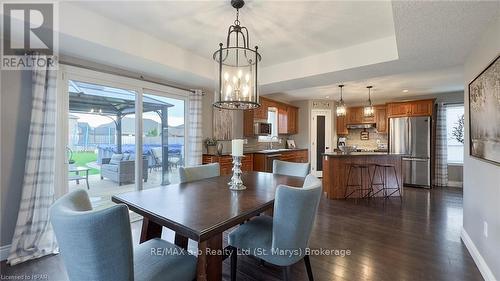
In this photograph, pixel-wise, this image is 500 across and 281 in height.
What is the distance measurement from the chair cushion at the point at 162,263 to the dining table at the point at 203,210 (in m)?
0.13

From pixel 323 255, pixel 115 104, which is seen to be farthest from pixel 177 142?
pixel 323 255

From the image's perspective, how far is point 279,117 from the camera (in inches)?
250

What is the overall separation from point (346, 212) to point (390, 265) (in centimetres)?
151

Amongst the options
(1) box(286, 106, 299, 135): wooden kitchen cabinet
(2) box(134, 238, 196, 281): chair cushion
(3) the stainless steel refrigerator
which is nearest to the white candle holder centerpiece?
(2) box(134, 238, 196, 281): chair cushion

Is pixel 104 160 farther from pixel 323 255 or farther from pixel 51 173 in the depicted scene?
pixel 323 255

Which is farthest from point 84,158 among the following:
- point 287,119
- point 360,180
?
point 287,119

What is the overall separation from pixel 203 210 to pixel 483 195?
252 cm

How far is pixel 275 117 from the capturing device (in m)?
6.34

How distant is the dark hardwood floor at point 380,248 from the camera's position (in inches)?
78.8

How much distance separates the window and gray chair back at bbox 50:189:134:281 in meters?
7.38


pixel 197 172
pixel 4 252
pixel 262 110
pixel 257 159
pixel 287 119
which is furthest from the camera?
pixel 287 119

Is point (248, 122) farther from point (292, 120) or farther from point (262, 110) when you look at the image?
point (292, 120)

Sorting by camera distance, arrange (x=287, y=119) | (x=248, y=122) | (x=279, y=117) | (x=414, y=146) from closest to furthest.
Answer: (x=248, y=122), (x=414, y=146), (x=279, y=117), (x=287, y=119)

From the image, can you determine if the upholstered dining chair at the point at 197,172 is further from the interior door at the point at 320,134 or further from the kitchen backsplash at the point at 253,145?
the interior door at the point at 320,134
